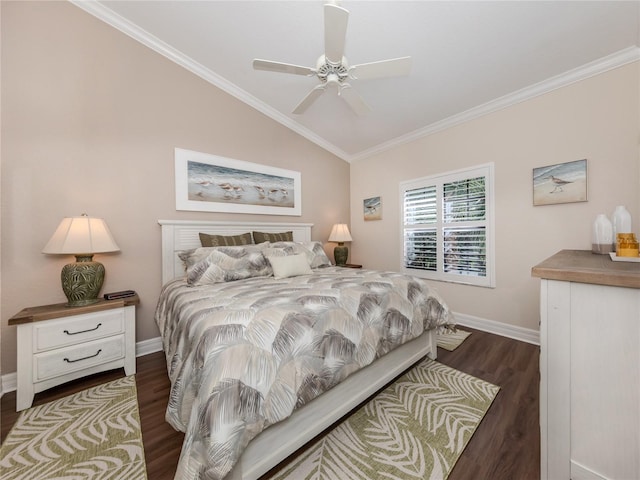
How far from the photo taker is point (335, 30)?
1.54 metres

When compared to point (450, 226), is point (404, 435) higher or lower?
lower

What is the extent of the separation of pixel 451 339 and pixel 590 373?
1937 millimetres

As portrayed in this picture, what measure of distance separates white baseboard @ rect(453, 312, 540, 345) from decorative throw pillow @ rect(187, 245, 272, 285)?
2.52 metres

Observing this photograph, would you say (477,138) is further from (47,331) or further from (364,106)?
(47,331)

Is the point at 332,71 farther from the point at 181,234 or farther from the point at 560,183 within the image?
the point at 560,183

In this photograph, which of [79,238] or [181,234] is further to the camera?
[181,234]

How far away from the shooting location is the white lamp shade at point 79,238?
1876 mm

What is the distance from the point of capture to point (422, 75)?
2479 millimetres

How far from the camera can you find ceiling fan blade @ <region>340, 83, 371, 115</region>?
2.06 m

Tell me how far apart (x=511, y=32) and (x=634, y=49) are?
1.04 m

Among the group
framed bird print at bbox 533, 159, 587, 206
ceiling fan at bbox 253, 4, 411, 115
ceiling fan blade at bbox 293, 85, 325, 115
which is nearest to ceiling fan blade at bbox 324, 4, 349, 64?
ceiling fan at bbox 253, 4, 411, 115

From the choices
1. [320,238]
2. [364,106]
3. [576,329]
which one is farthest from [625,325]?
[320,238]

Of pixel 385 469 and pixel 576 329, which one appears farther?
pixel 385 469

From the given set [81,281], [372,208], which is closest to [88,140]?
[81,281]
